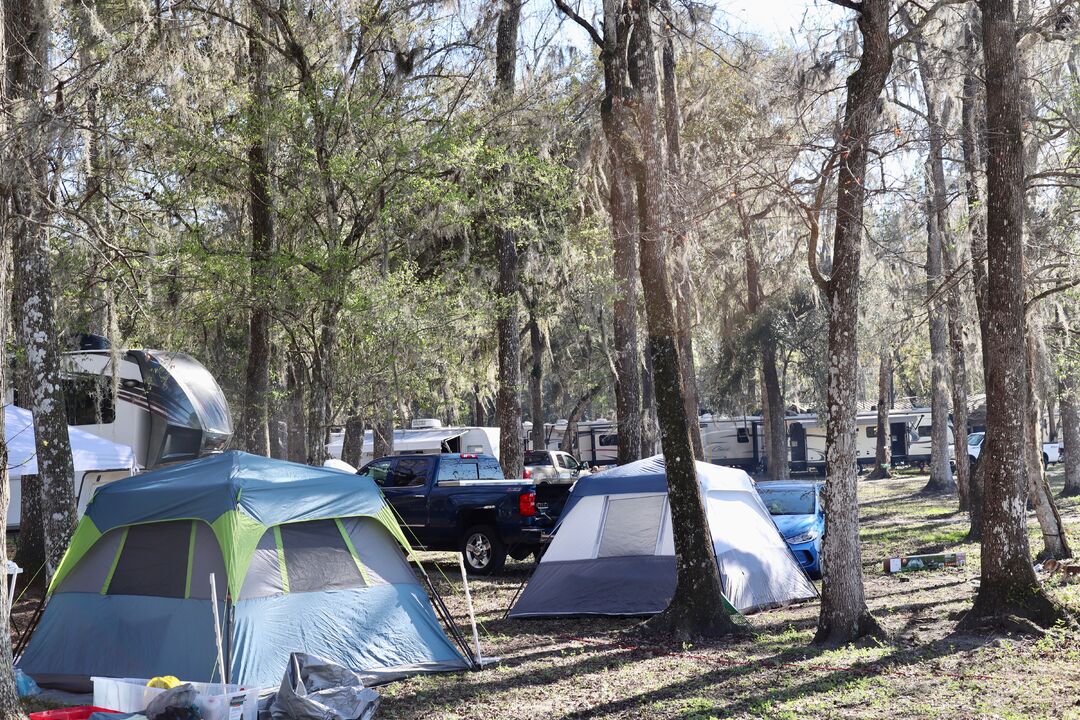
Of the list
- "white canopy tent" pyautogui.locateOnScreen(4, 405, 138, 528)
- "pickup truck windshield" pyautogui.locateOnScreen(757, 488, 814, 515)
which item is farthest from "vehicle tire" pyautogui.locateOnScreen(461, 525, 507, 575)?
"white canopy tent" pyautogui.locateOnScreen(4, 405, 138, 528)

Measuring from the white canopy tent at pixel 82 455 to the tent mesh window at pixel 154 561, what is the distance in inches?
153

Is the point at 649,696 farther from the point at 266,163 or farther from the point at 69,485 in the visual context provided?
the point at 266,163

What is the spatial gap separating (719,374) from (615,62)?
60.4 feet

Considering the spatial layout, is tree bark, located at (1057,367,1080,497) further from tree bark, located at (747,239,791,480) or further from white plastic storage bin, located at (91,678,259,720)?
white plastic storage bin, located at (91,678,259,720)

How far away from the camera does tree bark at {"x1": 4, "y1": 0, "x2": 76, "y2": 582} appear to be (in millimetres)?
10242

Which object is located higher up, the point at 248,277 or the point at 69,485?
the point at 248,277

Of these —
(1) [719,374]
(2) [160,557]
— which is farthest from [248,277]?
(1) [719,374]

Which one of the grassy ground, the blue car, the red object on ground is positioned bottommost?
the grassy ground

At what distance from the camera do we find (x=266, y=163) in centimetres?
1453

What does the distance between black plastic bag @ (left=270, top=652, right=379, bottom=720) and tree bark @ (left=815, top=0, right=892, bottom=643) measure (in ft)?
12.9

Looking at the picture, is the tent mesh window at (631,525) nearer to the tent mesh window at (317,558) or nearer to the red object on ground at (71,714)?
the tent mesh window at (317,558)

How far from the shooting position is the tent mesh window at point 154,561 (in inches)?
320

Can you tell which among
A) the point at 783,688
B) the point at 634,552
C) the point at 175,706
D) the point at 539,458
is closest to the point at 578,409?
the point at 539,458

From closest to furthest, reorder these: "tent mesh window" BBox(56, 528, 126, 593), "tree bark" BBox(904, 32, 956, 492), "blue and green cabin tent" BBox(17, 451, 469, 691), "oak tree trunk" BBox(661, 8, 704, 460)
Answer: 1. "blue and green cabin tent" BBox(17, 451, 469, 691)
2. "tent mesh window" BBox(56, 528, 126, 593)
3. "oak tree trunk" BBox(661, 8, 704, 460)
4. "tree bark" BBox(904, 32, 956, 492)
